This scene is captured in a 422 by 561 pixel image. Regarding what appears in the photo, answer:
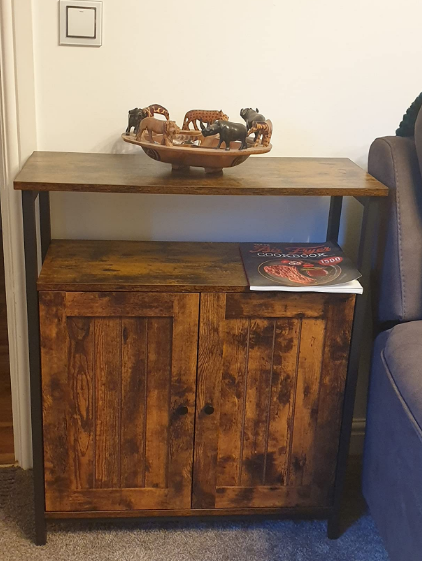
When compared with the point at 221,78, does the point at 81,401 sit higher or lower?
lower

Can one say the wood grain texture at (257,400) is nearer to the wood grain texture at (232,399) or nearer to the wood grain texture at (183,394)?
the wood grain texture at (232,399)

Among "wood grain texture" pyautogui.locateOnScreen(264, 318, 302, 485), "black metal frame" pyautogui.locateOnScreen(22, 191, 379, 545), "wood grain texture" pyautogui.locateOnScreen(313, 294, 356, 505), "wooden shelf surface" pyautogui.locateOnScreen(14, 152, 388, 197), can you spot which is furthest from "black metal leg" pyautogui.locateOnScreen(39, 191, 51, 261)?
"wood grain texture" pyautogui.locateOnScreen(313, 294, 356, 505)

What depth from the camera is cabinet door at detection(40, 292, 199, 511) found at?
1466 mm

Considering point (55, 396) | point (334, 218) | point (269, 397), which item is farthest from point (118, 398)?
point (334, 218)

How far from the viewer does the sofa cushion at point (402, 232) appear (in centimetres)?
154

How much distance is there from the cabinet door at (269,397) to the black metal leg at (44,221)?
457mm

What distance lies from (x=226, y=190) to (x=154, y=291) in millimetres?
266

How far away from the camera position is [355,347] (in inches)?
61.6

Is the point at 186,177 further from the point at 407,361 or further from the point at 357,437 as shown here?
the point at 357,437

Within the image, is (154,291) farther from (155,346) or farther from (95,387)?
(95,387)

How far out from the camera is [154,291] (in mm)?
1448

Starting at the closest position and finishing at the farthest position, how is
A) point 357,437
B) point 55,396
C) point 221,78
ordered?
point 55,396, point 221,78, point 357,437

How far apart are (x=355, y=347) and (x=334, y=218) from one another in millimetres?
364

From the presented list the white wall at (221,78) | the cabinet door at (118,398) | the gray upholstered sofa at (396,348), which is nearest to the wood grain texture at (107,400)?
the cabinet door at (118,398)
